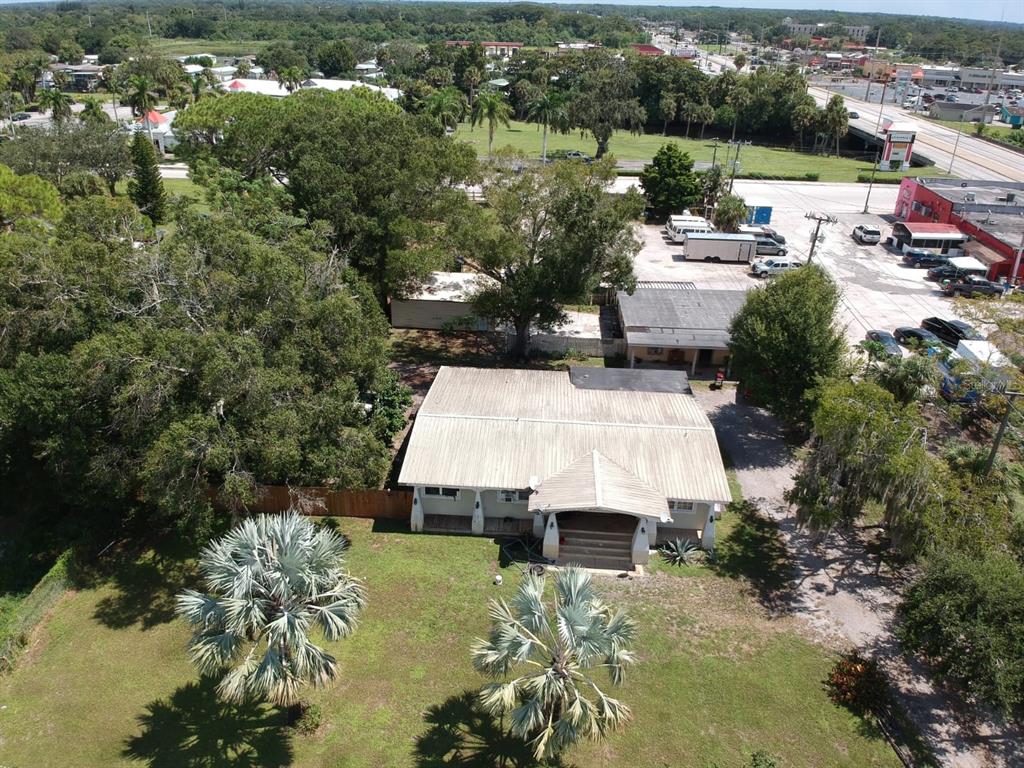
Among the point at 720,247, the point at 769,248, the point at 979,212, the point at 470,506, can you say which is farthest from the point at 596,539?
the point at 979,212

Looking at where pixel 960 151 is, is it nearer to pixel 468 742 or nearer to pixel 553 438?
pixel 553 438

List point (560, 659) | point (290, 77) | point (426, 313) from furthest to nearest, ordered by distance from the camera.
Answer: point (290, 77) < point (426, 313) < point (560, 659)

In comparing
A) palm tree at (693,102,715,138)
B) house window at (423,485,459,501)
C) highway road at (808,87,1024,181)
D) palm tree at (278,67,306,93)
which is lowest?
house window at (423,485,459,501)

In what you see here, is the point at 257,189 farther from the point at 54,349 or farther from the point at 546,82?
the point at 546,82

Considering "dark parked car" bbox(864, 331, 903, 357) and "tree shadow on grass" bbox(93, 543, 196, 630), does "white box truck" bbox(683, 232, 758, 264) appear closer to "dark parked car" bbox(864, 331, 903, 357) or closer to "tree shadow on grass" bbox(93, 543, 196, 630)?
"dark parked car" bbox(864, 331, 903, 357)

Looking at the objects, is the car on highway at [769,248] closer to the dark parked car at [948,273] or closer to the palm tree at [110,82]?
the dark parked car at [948,273]

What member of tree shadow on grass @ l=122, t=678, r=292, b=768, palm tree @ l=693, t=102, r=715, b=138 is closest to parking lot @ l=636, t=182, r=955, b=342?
palm tree @ l=693, t=102, r=715, b=138
